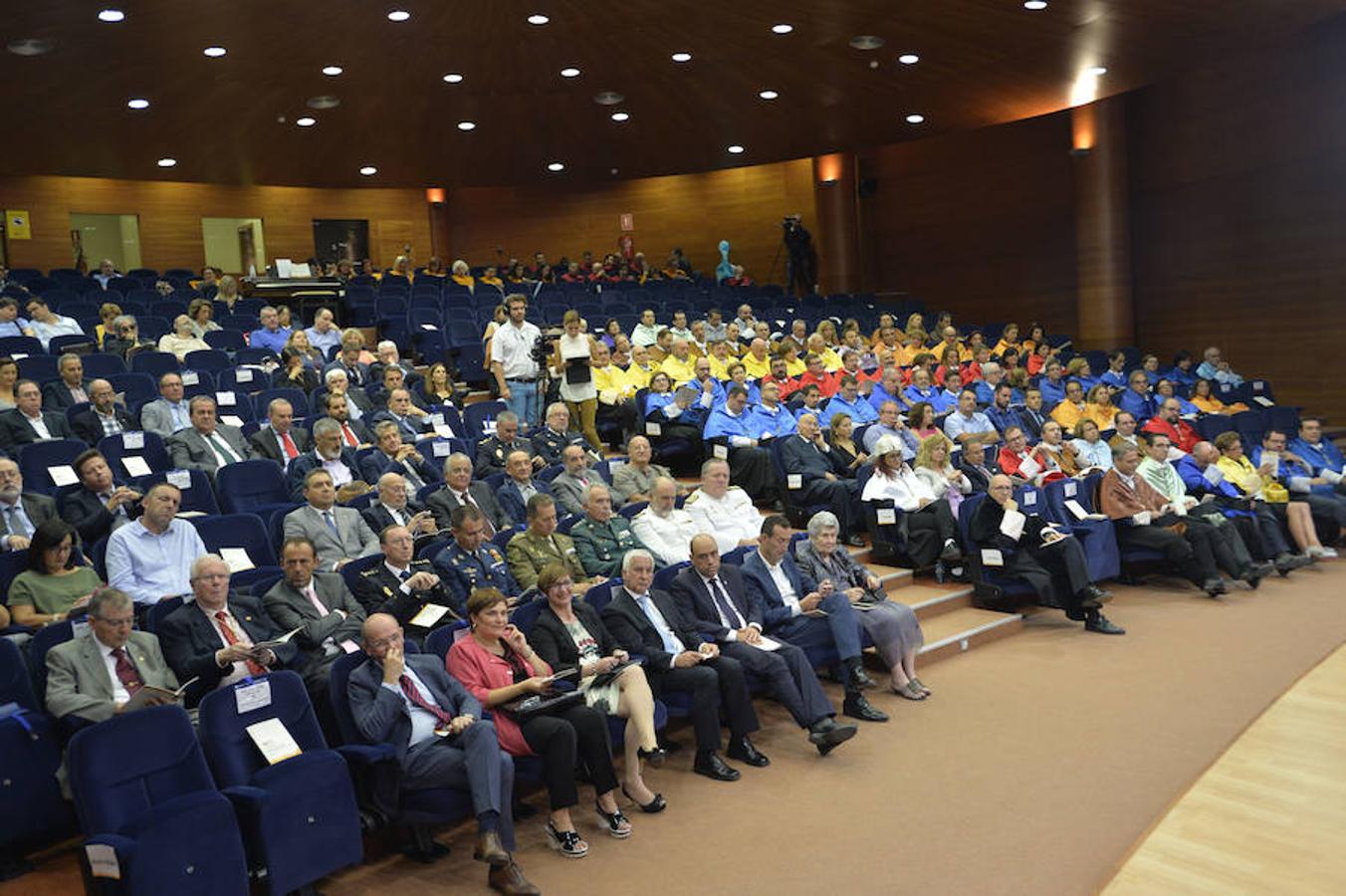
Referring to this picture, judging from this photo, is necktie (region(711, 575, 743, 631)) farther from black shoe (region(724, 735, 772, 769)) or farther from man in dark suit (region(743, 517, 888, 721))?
black shoe (region(724, 735, 772, 769))

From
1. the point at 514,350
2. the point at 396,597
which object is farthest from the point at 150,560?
the point at 514,350

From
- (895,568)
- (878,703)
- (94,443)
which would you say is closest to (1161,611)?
(895,568)

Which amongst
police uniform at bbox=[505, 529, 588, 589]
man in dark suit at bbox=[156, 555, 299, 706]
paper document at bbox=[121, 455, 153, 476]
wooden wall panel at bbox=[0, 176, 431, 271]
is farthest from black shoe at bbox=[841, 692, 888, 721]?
wooden wall panel at bbox=[0, 176, 431, 271]

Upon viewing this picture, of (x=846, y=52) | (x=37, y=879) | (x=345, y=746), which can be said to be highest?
(x=846, y=52)

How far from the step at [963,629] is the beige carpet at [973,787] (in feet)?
0.27

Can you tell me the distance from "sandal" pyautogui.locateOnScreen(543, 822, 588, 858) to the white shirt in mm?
5270

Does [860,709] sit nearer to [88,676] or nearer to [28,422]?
[88,676]

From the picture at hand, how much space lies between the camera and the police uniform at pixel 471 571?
5113 millimetres

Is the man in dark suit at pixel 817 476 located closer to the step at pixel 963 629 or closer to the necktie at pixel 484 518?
the step at pixel 963 629

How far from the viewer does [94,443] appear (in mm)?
6590

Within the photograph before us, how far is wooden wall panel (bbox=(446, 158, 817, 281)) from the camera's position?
58.1 ft

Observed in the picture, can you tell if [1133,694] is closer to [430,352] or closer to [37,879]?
[37,879]

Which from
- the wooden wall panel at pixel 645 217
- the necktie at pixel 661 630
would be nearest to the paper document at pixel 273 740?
the necktie at pixel 661 630

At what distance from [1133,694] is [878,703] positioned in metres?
1.25
